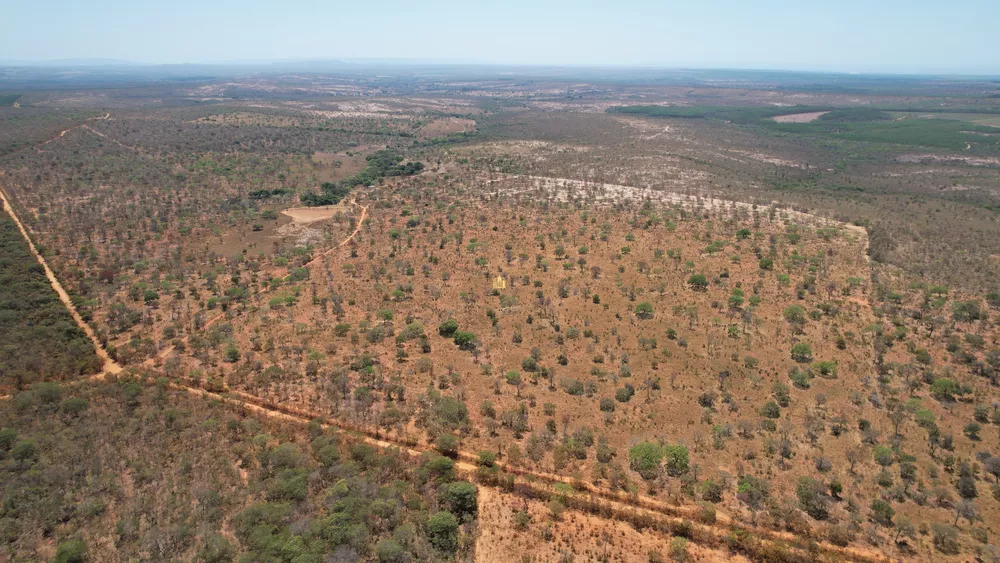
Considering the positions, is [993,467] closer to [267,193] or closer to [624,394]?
[624,394]

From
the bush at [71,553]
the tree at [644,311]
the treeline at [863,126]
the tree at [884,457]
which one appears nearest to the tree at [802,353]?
the tree at [884,457]

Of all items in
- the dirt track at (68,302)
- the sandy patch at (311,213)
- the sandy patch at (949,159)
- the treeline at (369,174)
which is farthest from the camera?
the sandy patch at (949,159)

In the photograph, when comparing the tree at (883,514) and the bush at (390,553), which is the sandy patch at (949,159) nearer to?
the tree at (883,514)

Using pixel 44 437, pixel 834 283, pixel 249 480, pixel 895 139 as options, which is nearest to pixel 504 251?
pixel 834 283

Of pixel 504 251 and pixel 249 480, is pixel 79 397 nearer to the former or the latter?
pixel 249 480

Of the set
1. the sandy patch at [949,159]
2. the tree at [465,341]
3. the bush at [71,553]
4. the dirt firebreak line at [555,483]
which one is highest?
the sandy patch at [949,159]

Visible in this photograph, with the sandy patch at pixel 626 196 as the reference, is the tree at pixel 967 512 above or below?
below

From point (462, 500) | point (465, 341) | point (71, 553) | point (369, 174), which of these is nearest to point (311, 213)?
point (369, 174)
